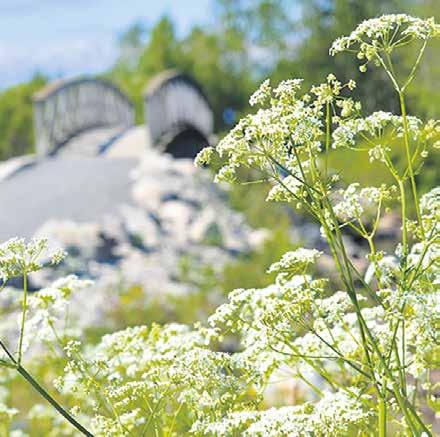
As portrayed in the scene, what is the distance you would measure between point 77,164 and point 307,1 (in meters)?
14.0

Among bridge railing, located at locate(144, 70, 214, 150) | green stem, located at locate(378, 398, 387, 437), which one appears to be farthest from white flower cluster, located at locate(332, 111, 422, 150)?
bridge railing, located at locate(144, 70, 214, 150)

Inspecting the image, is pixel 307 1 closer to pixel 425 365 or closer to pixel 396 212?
pixel 396 212

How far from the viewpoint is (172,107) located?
67.4 feet

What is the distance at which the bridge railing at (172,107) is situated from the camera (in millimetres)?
19406

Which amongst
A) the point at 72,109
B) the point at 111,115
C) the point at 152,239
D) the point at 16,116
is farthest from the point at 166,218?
the point at 16,116

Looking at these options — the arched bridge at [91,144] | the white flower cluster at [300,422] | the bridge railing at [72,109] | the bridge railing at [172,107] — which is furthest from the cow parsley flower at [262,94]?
the bridge railing at [172,107]

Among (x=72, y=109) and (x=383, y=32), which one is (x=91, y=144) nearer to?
(x=72, y=109)

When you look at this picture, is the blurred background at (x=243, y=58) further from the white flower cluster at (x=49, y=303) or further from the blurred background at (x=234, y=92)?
the white flower cluster at (x=49, y=303)

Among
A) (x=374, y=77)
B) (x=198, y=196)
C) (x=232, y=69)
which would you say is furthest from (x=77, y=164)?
(x=232, y=69)

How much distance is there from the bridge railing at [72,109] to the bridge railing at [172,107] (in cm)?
150

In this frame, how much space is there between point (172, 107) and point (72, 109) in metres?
2.20

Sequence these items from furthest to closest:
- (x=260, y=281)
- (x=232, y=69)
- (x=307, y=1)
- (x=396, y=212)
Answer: (x=232, y=69), (x=307, y=1), (x=396, y=212), (x=260, y=281)

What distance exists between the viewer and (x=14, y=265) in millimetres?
2582

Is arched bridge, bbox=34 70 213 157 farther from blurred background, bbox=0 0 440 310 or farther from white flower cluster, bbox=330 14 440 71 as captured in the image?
→ white flower cluster, bbox=330 14 440 71
